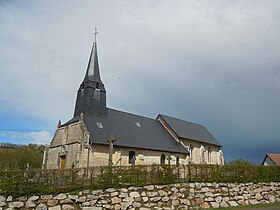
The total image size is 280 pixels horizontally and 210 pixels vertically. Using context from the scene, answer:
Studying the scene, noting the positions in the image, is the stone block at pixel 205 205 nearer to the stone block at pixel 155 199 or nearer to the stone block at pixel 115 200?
the stone block at pixel 155 199

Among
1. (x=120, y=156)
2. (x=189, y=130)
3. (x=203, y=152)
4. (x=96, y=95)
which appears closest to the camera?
(x=120, y=156)

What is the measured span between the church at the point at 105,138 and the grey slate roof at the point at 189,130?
0.79 feet

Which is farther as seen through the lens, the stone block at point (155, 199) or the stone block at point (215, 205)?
the stone block at point (215, 205)

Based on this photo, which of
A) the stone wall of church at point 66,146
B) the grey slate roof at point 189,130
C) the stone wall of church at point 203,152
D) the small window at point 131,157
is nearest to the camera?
the stone wall of church at point 66,146

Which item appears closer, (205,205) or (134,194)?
(134,194)

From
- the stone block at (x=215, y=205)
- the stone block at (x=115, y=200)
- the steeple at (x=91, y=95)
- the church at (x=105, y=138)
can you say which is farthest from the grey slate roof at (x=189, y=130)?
the stone block at (x=115, y=200)

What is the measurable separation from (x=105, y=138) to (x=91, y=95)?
22.4ft

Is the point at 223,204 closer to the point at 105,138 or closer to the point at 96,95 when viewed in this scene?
the point at 105,138

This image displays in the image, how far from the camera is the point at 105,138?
29.4 metres

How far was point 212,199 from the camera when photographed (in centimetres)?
1423

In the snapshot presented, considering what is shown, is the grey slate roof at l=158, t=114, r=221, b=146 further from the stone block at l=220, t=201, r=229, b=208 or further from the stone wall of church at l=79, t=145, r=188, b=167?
the stone block at l=220, t=201, r=229, b=208

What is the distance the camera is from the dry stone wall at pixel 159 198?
37.8ft

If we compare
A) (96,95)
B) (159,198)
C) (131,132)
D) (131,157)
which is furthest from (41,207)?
(96,95)

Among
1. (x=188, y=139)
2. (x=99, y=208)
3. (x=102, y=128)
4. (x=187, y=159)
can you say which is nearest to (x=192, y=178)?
(x=99, y=208)
